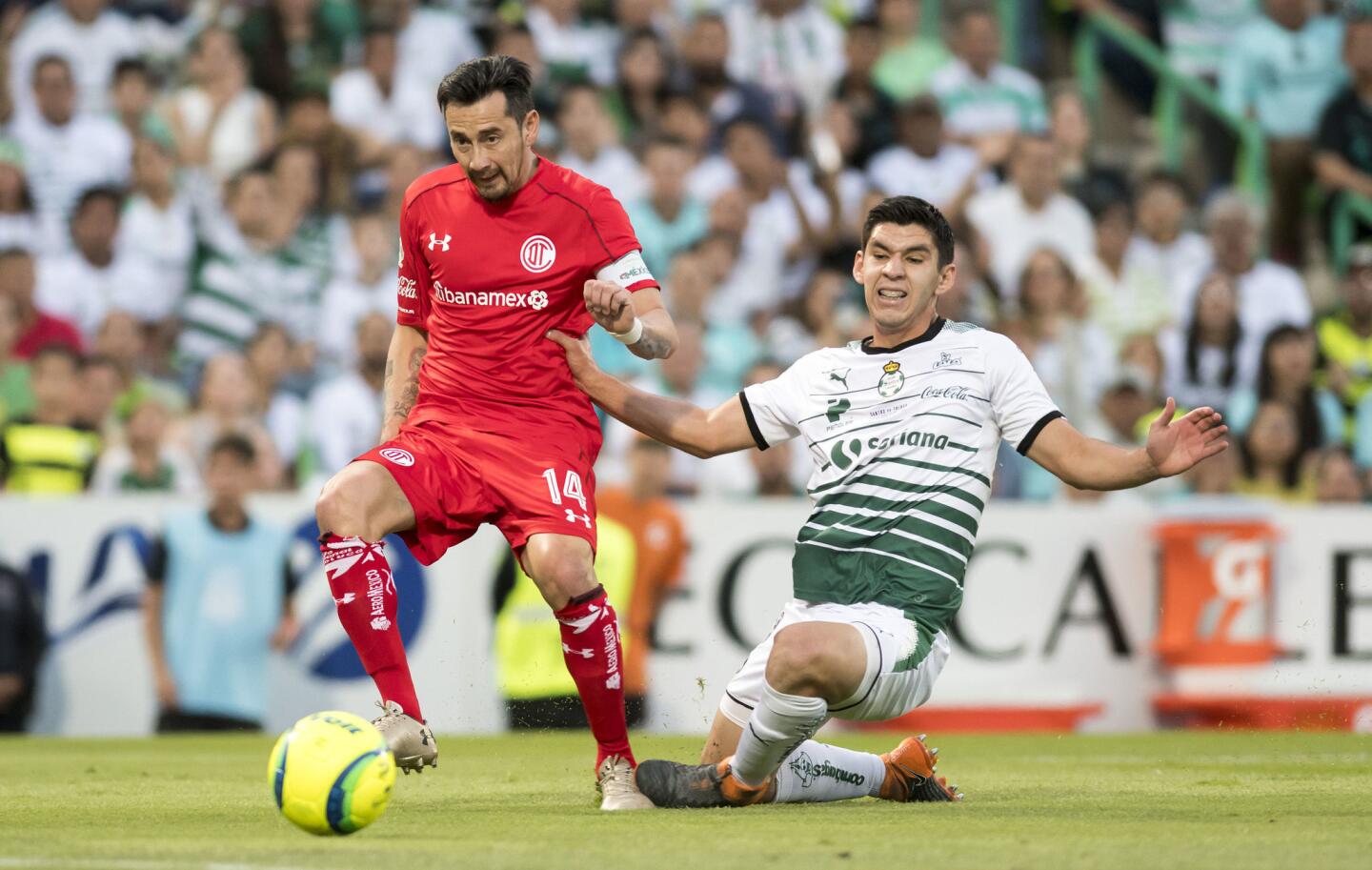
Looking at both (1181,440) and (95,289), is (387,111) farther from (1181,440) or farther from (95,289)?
(1181,440)

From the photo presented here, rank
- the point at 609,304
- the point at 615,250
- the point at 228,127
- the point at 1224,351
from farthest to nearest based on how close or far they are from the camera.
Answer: the point at 228,127, the point at 1224,351, the point at 615,250, the point at 609,304

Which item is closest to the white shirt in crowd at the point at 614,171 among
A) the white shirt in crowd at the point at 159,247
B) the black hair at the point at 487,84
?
the white shirt in crowd at the point at 159,247

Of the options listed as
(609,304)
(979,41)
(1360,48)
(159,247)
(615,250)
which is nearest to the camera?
(609,304)

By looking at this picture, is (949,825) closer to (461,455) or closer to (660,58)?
(461,455)

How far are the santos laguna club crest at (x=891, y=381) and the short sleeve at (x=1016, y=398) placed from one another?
30 cm

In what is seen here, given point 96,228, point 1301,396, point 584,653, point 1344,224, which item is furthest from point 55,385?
point 1344,224

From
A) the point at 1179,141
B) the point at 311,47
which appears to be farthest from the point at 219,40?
the point at 1179,141

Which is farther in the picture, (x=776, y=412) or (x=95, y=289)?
(x=95, y=289)

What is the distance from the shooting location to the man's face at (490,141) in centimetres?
719

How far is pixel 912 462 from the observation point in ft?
22.6

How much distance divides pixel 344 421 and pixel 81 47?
4.11 metres

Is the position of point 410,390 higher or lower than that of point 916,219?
lower

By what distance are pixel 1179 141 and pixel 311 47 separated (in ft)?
24.1

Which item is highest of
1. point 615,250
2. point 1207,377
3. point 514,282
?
point 1207,377
